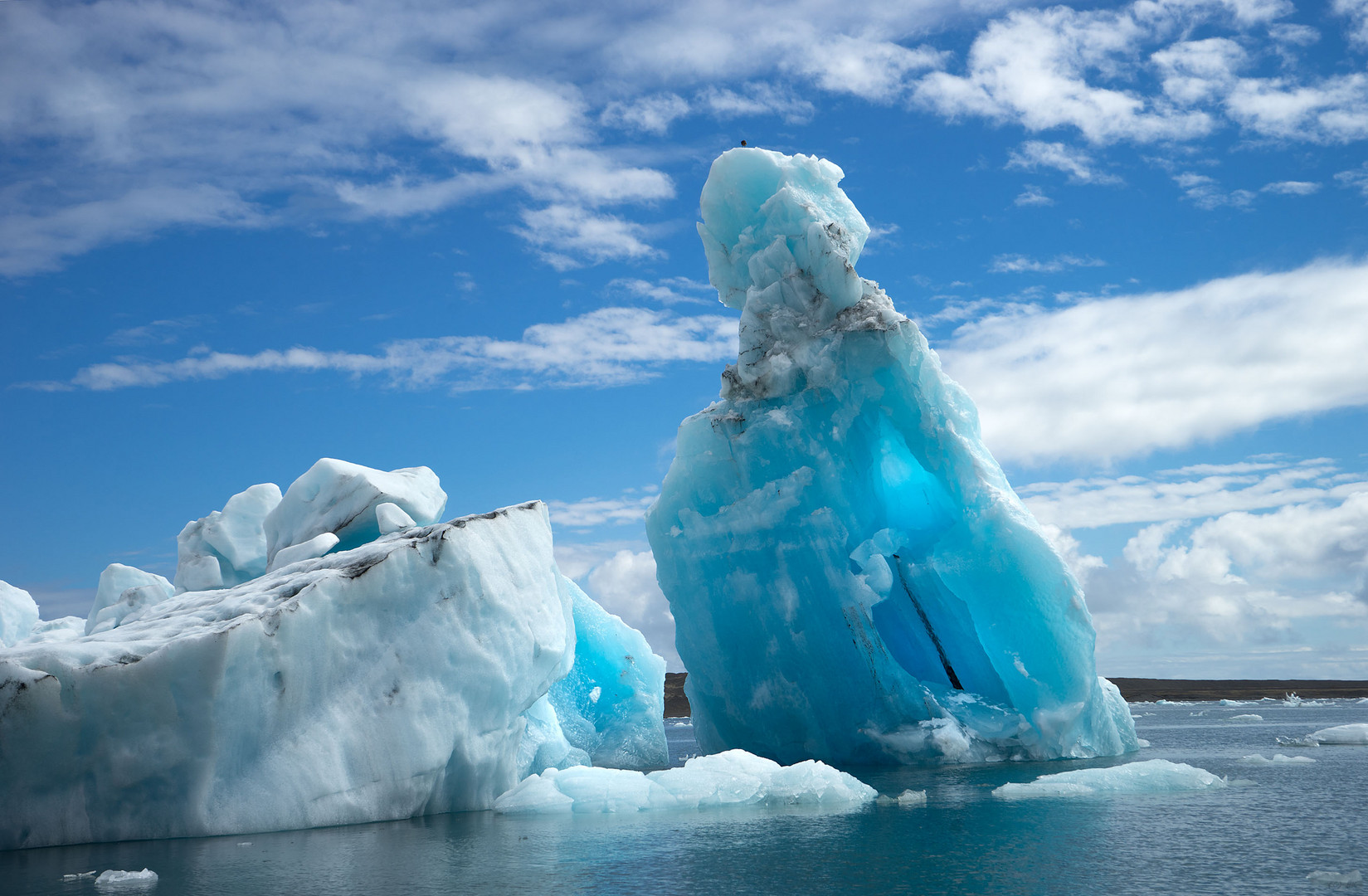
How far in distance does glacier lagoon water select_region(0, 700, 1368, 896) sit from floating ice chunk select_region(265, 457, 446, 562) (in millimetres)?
4161

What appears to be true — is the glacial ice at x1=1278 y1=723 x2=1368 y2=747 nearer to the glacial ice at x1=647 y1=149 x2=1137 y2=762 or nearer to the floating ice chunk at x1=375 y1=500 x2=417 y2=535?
the glacial ice at x1=647 y1=149 x2=1137 y2=762

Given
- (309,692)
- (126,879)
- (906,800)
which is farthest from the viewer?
(906,800)

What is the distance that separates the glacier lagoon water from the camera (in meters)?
6.06

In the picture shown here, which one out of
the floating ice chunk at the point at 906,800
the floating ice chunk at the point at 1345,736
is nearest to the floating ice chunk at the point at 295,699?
the floating ice chunk at the point at 906,800

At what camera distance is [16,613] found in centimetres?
2103

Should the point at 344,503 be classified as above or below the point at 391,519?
above

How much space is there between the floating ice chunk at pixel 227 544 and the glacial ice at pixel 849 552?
6.32 m

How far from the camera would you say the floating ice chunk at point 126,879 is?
A: 21.5 ft

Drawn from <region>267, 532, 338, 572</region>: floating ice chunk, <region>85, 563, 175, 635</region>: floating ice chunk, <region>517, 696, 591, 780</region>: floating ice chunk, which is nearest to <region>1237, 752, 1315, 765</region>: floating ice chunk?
<region>517, 696, 591, 780</region>: floating ice chunk

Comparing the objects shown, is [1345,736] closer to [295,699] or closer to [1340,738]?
[1340,738]

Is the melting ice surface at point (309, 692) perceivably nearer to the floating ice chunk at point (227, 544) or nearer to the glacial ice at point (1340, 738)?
the floating ice chunk at point (227, 544)

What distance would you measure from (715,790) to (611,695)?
21.8ft

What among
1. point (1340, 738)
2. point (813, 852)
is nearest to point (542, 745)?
point (813, 852)

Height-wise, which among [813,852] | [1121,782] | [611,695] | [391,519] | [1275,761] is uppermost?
[391,519]
